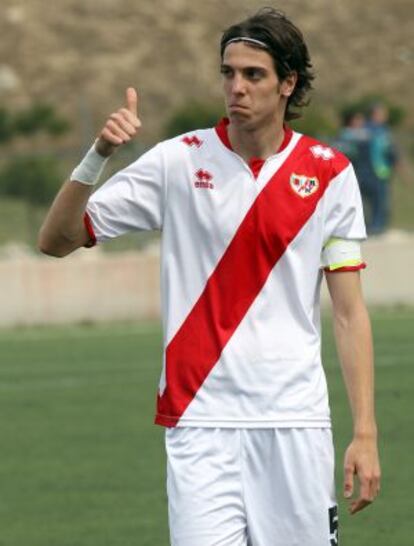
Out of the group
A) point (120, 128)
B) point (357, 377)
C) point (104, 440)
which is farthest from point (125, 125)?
point (104, 440)

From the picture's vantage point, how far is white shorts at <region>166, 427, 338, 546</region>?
247 inches

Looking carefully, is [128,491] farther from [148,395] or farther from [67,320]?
[67,320]

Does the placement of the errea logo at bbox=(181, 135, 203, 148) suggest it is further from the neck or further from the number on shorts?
the number on shorts

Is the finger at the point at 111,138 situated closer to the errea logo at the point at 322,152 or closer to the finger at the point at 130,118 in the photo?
the finger at the point at 130,118

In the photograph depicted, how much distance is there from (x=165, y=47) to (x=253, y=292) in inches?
2122

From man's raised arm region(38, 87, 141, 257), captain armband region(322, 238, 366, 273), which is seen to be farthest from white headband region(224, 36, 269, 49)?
captain armband region(322, 238, 366, 273)

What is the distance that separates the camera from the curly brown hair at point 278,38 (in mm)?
6340

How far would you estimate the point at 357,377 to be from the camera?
6363 mm

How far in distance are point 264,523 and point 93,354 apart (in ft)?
40.5

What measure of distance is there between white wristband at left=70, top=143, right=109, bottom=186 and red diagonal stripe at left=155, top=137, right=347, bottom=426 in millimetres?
458

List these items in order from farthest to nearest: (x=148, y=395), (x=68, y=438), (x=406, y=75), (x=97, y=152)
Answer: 1. (x=406, y=75)
2. (x=148, y=395)
3. (x=68, y=438)
4. (x=97, y=152)

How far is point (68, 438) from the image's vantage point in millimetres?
13367

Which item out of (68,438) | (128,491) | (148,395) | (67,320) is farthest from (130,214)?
(67,320)

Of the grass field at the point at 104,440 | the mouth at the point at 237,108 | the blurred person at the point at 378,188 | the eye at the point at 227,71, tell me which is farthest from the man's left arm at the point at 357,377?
the blurred person at the point at 378,188
